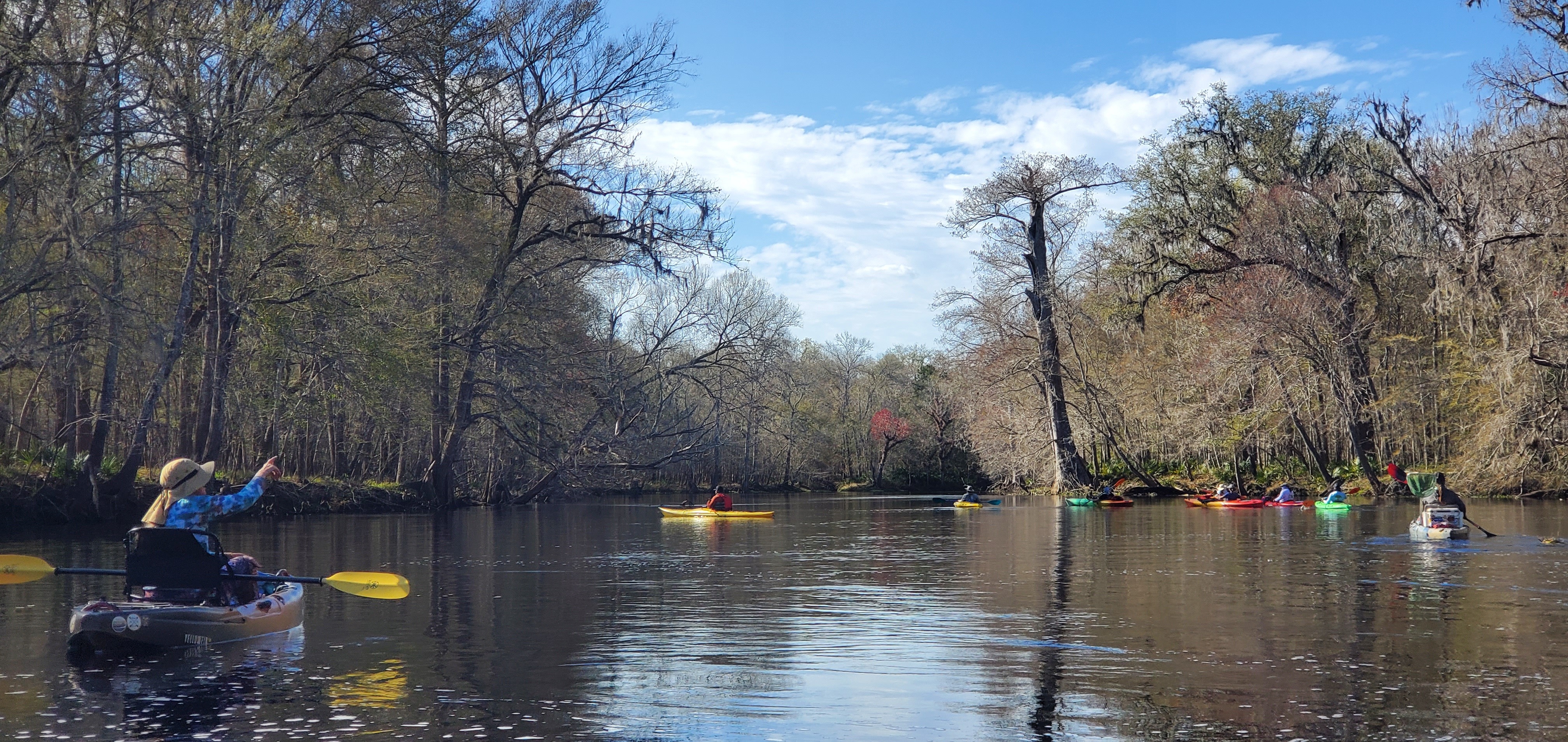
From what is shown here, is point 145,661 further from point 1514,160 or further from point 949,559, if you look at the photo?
point 1514,160

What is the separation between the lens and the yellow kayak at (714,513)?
3366 centimetres

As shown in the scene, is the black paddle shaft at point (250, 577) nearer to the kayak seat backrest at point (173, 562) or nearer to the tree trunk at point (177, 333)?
the kayak seat backrest at point (173, 562)

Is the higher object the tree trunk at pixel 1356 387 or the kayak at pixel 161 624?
the tree trunk at pixel 1356 387

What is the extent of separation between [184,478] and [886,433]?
65.1 meters

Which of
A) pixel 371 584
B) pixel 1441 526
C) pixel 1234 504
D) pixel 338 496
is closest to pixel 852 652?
pixel 371 584

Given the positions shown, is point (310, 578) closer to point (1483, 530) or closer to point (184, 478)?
point (184, 478)

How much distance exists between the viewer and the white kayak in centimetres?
2178

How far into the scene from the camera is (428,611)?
42.9 feet

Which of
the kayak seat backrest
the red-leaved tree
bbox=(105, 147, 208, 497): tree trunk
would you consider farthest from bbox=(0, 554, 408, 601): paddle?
the red-leaved tree

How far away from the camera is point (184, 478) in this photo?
10.5 metres

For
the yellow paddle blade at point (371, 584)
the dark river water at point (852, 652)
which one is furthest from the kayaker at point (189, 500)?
the yellow paddle blade at point (371, 584)

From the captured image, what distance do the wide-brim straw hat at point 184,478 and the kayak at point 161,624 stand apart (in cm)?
91

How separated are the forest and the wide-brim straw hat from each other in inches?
508

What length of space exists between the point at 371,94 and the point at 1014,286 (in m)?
24.2
